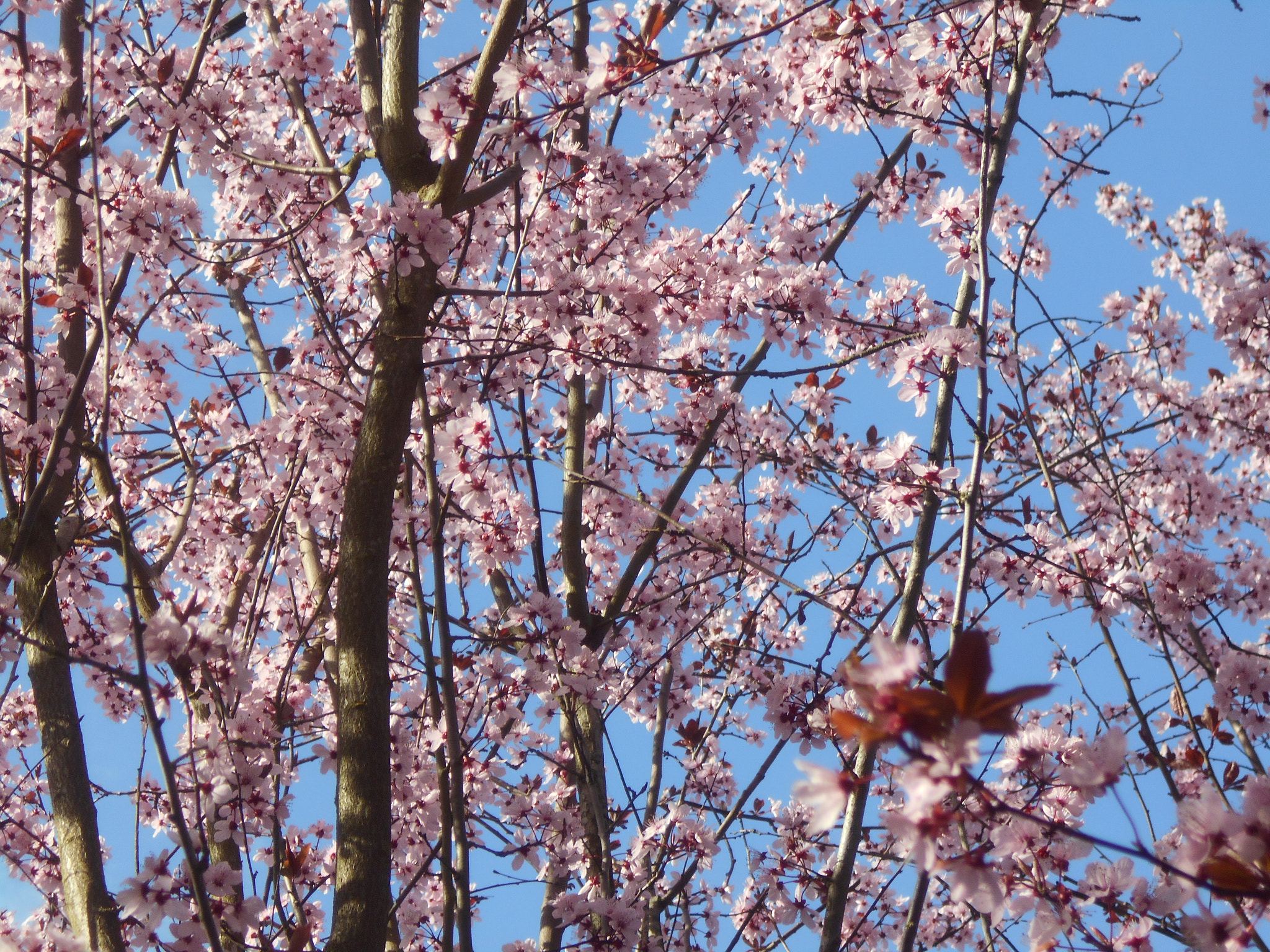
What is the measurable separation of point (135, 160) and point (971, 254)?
263 centimetres

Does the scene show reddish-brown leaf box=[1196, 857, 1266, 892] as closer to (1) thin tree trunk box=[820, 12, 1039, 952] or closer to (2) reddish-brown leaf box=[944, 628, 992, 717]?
(2) reddish-brown leaf box=[944, 628, 992, 717]

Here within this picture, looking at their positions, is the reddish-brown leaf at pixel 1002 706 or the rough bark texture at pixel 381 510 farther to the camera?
the rough bark texture at pixel 381 510

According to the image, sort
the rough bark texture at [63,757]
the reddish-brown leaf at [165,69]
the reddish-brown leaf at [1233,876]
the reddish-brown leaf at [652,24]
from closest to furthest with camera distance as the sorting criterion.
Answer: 1. the reddish-brown leaf at [1233,876]
2. the reddish-brown leaf at [652,24]
3. the rough bark texture at [63,757]
4. the reddish-brown leaf at [165,69]

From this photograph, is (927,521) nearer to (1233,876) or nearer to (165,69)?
(1233,876)

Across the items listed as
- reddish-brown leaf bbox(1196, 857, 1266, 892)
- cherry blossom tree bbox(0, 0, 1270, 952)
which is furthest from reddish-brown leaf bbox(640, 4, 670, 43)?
reddish-brown leaf bbox(1196, 857, 1266, 892)

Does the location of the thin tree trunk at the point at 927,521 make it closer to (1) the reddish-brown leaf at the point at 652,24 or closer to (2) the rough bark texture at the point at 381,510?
(1) the reddish-brown leaf at the point at 652,24

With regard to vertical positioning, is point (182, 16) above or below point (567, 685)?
above

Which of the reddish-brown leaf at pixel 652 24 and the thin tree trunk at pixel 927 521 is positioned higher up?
the reddish-brown leaf at pixel 652 24

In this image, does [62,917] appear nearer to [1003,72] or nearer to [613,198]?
[613,198]

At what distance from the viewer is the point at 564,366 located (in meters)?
3.57

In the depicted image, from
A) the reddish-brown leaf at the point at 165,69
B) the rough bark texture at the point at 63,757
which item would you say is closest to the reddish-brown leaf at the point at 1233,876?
the rough bark texture at the point at 63,757

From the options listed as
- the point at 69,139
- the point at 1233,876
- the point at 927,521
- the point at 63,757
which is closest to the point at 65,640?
the point at 63,757

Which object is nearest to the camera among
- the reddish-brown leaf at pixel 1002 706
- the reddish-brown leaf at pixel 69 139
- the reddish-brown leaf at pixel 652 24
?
the reddish-brown leaf at pixel 1002 706

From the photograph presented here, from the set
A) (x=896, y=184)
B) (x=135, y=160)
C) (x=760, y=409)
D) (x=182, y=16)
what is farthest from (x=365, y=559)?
(x=182, y=16)
